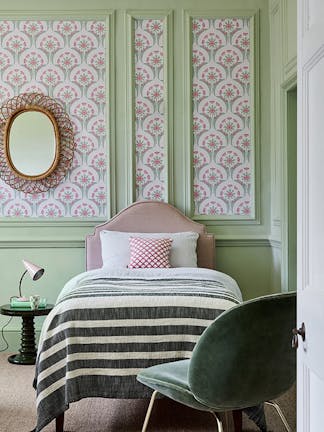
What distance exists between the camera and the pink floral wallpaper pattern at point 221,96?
5.82m

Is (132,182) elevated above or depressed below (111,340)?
above

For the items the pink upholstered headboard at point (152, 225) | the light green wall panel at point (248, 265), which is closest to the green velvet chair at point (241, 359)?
the pink upholstered headboard at point (152, 225)

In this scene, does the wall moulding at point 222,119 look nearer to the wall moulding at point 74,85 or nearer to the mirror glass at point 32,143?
the wall moulding at point 74,85

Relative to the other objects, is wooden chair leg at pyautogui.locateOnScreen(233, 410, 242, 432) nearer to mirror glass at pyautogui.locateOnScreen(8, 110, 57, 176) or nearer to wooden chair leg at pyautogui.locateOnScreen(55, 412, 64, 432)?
wooden chair leg at pyautogui.locateOnScreen(55, 412, 64, 432)

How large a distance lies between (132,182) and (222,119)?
0.94 m

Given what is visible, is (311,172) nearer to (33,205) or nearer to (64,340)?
(64,340)

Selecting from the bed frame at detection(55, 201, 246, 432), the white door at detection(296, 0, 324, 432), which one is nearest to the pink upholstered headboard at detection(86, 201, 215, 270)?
the bed frame at detection(55, 201, 246, 432)

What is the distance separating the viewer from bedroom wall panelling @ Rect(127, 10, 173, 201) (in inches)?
230

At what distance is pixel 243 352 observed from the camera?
277 centimetres

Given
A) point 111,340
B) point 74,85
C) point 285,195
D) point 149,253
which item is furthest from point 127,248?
point 111,340

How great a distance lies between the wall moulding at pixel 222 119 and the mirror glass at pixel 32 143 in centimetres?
119

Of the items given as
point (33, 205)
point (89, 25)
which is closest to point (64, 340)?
point (33, 205)

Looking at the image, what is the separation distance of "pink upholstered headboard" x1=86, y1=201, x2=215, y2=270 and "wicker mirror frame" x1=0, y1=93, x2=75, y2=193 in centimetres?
61

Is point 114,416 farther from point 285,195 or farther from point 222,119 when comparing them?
point 222,119
